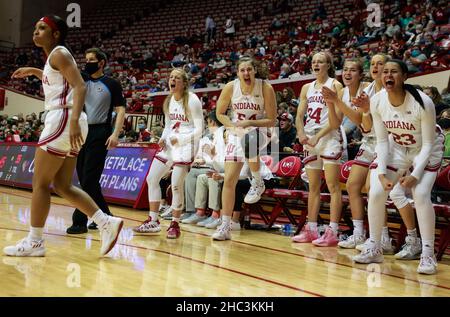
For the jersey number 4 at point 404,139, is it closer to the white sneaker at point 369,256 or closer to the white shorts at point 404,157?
the white shorts at point 404,157

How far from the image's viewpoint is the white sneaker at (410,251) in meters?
4.92

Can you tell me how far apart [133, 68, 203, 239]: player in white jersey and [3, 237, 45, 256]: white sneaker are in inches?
64.4

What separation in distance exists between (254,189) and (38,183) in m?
2.66

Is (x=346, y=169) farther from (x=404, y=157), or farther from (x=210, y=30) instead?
(x=210, y=30)

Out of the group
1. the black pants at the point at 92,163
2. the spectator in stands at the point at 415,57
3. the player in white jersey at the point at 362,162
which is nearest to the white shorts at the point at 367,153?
the player in white jersey at the point at 362,162

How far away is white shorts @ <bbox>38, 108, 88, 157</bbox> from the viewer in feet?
13.1

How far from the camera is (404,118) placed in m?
4.37

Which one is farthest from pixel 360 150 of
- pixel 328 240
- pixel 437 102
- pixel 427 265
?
pixel 437 102

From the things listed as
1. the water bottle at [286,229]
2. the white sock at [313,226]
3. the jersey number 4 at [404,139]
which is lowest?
the water bottle at [286,229]

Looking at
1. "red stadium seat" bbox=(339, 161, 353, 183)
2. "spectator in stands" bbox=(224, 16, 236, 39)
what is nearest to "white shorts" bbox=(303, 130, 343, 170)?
"red stadium seat" bbox=(339, 161, 353, 183)

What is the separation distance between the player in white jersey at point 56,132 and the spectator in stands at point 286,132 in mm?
4327

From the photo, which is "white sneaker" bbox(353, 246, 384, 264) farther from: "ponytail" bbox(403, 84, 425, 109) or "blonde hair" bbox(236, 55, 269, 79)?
"blonde hair" bbox(236, 55, 269, 79)

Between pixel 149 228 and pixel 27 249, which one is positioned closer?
pixel 27 249

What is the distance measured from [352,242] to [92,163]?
269cm
